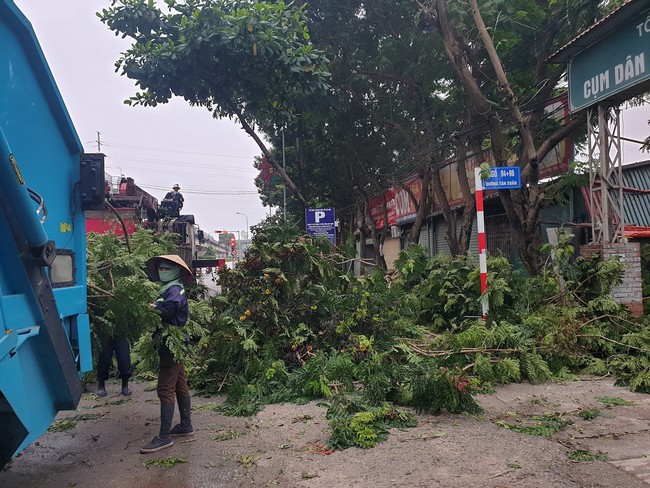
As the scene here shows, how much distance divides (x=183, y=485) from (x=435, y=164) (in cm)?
Result: 1153

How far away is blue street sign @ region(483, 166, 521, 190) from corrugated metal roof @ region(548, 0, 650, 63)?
82.3 inches

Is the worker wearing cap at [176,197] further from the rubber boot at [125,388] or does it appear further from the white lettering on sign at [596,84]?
the white lettering on sign at [596,84]

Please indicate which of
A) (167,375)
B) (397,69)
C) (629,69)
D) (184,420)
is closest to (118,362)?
(184,420)

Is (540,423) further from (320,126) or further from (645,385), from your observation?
(320,126)

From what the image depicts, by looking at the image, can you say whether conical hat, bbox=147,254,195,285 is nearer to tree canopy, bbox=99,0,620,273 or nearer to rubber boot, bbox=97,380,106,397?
rubber boot, bbox=97,380,106,397

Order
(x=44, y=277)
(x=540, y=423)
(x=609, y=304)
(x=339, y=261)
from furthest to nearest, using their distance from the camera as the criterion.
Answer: (x=339, y=261) < (x=609, y=304) < (x=540, y=423) < (x=44, y=277)

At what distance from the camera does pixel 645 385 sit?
203 inches

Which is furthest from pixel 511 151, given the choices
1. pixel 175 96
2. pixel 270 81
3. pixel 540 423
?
pixel 540 423

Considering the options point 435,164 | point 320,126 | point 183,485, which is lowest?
point 183,485

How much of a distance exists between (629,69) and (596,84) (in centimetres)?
68

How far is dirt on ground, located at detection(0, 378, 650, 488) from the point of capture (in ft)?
11.5

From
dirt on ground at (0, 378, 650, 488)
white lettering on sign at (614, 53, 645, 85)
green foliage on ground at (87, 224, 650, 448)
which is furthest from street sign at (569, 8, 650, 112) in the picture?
dirt on ground at (0, 378, 650, 488)

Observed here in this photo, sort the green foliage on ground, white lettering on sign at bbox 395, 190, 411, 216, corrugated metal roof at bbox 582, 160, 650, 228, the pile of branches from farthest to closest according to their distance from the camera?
1. white lettering on sign at bbox 395, 190, 411, 216
2. corrugated metal roof at bbox 582, 160, 650, 228
3. the pile of branches
4. the green foliage on ground

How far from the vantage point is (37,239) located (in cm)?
262
